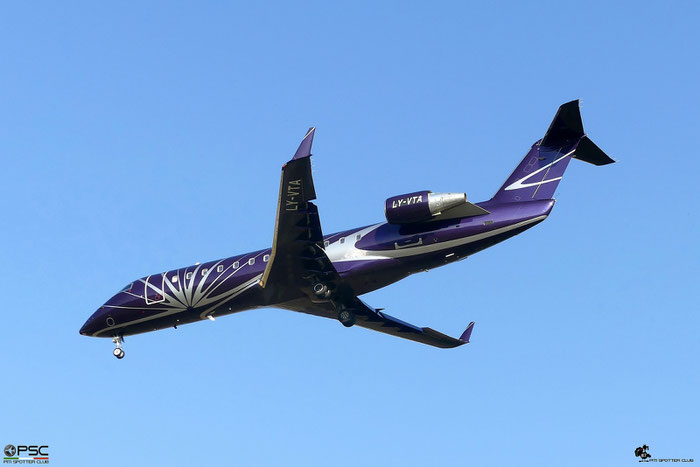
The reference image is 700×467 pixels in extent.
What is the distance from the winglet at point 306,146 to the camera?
103ft

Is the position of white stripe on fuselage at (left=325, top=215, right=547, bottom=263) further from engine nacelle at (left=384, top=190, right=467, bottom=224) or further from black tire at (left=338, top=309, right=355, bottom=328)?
black tire at (left=338, top=309, right=355, bottom=328)

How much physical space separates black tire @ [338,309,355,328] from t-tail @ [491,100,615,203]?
8.41 meters

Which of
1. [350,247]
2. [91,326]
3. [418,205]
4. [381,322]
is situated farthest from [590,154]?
[91,326]

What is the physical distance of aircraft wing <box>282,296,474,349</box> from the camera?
3822 centimetres

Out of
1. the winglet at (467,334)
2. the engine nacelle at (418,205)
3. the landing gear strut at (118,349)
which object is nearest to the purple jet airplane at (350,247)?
the engine nacelle at (418,205)

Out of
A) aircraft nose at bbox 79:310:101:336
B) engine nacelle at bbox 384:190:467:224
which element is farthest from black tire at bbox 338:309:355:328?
aircraft nose at bbox 79:310:101:336

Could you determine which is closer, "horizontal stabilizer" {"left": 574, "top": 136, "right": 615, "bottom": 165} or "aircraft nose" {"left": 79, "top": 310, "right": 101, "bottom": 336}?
"horizontal stabilizer" {"left": 574, "top": 136, "right": 615, "bottom": 165}

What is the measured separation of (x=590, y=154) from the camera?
35000 millimetres

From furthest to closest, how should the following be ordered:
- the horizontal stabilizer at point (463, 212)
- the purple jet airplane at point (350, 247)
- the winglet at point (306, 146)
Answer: the horizontal stabilizer at point (463, 212)
the purple jet airplane at point (350, 247)
the winglet at point (306, 146)

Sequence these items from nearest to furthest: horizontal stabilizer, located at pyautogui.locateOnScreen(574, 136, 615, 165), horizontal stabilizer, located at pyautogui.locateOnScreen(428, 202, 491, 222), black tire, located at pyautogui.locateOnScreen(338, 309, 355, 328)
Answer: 1. horizontal stabilizer, located at pyautogui.locateOnScreen(428, 202, 491, 222)
2. horizontal stabilizer, located at pyautogui.locateOnScreen(574, 136, 615, 165)
3. black tire, located at pyautogui.locateOnScreen(338, 309, 355, 328)

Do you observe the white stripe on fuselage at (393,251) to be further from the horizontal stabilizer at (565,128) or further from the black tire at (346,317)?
the horizontal stabilizer at (565,128)

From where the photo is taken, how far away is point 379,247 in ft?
116

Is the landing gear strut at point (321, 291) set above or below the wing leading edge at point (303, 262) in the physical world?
below

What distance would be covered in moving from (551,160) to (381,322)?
11.6m
